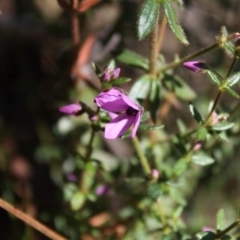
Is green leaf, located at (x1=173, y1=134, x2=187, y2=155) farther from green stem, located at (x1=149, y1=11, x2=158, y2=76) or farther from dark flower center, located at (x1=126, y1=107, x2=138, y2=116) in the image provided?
dark flower center, located at (x1=126, y1=107, x2=138, y2=116)

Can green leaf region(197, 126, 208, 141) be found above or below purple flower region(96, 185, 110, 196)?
above

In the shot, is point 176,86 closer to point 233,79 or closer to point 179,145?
point 179,145

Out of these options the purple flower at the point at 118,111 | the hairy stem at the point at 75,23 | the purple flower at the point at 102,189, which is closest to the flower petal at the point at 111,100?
the purple flower at the point at 118,111

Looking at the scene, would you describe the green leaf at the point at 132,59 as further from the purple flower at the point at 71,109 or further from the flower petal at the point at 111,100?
the flower petal at the point at 111,100

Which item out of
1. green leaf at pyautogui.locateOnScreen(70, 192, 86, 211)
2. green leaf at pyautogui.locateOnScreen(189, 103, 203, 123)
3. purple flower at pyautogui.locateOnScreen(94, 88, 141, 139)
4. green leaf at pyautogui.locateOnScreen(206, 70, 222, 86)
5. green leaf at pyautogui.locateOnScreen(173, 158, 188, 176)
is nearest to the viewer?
purple flower at pyautogui.locateOnScreen(94, 88, 141, 139)

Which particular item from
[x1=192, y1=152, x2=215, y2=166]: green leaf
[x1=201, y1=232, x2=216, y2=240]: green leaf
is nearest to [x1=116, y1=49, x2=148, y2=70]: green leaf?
[x1=192, y1=152, x2=215, y2=166]: green leaf

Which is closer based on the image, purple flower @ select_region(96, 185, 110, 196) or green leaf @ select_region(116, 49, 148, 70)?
green leaf @ select_region(116, 49, 148, 70)
